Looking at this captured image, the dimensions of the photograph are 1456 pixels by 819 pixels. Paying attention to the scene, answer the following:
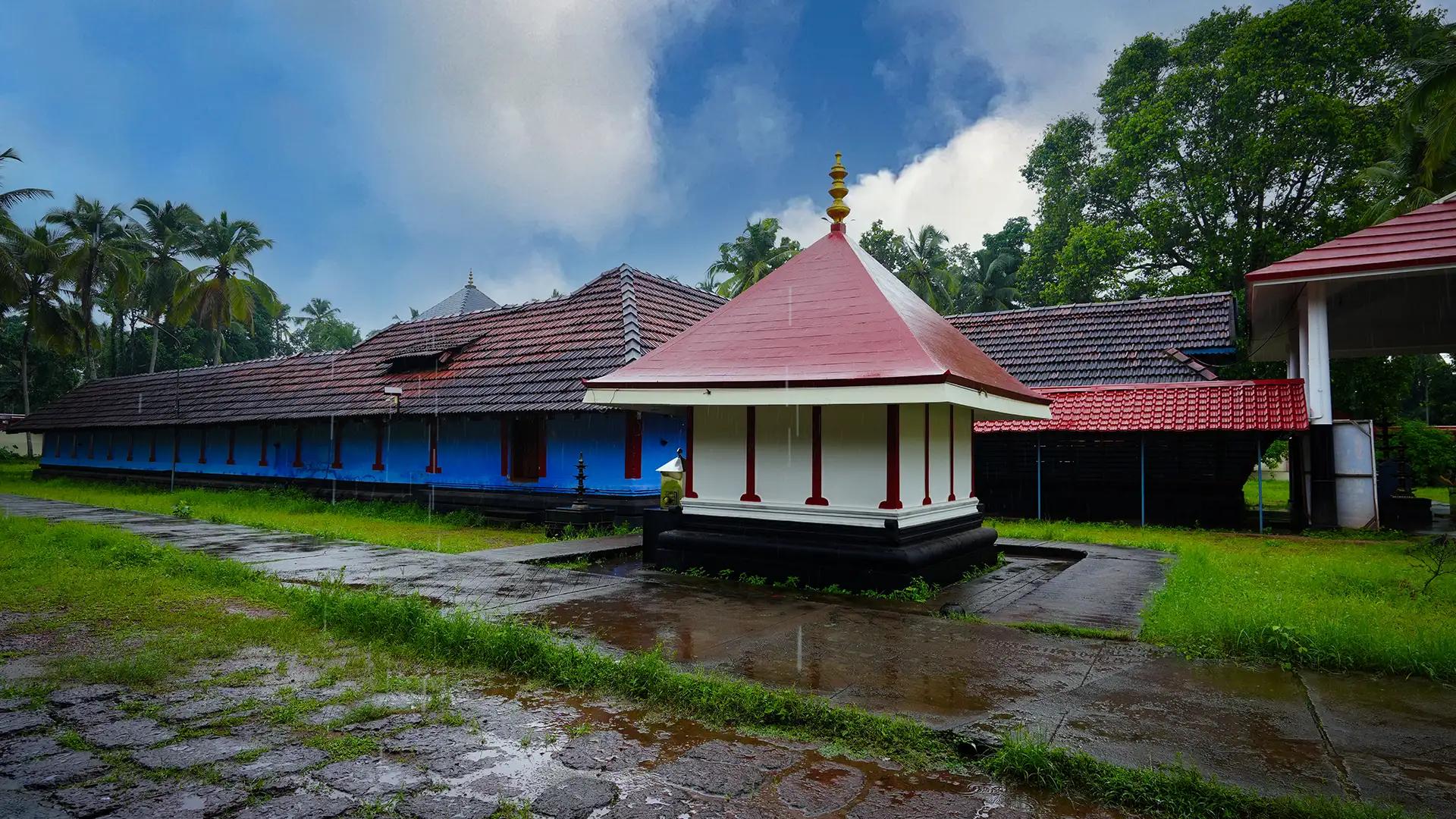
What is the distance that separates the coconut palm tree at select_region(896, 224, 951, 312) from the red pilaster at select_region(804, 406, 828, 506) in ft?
91.3

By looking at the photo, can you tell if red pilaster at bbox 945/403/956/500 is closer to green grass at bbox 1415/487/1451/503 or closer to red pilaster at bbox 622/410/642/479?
red pilaster at bbox 622/410/642/479

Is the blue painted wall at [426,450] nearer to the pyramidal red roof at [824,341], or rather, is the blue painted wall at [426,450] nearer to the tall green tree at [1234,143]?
the pyramidal red roof at [824,341]

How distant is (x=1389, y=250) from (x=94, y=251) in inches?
1573

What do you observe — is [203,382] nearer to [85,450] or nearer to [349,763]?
[85,450]

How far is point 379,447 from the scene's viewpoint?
17.8 metres

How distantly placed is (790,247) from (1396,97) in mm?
19923

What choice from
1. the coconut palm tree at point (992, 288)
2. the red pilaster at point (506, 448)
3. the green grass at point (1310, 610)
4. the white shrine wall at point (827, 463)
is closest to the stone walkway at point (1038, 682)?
the green grass at point (1310, 610)

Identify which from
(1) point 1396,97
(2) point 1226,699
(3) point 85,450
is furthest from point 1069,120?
(3) point 85,450

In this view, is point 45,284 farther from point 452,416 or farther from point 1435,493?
point 1435,493

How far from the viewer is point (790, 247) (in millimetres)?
33656

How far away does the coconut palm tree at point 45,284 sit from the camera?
84.6 ft

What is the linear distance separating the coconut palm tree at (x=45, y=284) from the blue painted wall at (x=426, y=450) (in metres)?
6.99

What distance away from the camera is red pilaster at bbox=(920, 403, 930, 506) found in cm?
821

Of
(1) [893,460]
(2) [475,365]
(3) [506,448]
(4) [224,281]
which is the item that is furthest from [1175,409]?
(4) [224,281]
